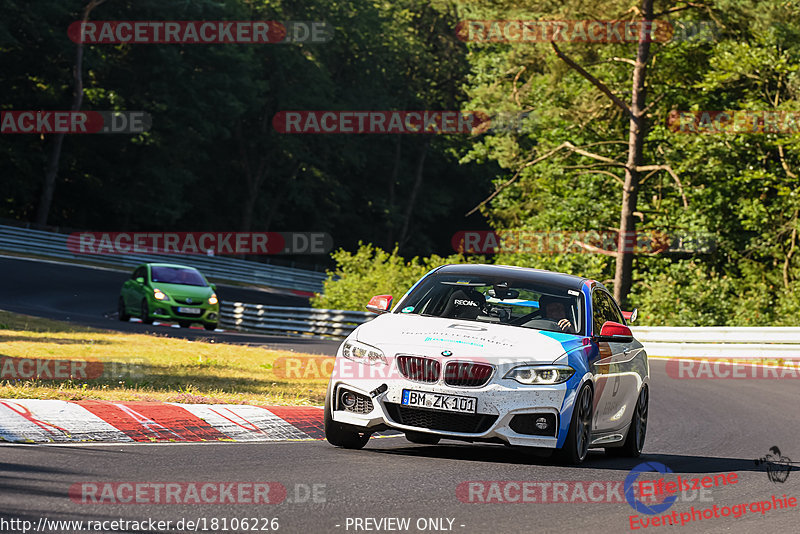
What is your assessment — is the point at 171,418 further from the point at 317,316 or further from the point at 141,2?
the point at 141,2

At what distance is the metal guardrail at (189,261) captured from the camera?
2035 inches

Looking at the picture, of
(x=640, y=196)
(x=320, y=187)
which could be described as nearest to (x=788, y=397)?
(x=640, y=196)

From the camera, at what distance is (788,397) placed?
18.4 m

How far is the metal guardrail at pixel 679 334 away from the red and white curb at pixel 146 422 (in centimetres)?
1585

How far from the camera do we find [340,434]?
958 centimetres

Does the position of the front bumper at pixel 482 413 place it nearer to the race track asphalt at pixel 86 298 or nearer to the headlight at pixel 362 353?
the headlight at pixel 362 353

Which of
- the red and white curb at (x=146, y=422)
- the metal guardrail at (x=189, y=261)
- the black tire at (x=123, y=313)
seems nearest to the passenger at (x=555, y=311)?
the red and white curb at (x=146, y=422)

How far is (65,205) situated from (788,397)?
179 feet

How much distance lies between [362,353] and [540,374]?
1401 mm

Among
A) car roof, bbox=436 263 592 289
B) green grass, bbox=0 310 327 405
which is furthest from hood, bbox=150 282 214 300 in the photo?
car roof, bbox=436 263 592 289

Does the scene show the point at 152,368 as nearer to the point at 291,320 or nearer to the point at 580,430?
the point at 580,430

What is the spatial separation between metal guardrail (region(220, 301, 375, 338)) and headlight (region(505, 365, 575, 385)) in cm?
2367

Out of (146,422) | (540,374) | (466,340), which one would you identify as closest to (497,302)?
(466,340)

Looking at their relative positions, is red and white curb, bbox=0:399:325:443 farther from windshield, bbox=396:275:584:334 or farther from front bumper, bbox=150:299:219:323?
front bumper, bbox=150:299:219:323
